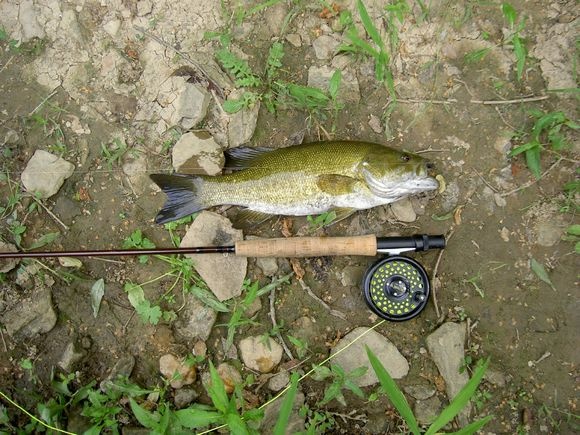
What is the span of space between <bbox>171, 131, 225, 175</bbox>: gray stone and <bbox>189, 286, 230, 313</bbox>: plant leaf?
3.27 ft

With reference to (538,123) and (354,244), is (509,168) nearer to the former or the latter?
(538,123)

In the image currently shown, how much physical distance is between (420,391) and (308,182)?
1.94m

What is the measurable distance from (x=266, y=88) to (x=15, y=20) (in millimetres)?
2344

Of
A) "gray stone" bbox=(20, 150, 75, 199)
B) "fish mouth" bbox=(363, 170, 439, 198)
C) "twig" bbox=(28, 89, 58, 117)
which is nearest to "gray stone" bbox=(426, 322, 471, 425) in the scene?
"fish mouth" bbox=(363, 170, 439, 198)

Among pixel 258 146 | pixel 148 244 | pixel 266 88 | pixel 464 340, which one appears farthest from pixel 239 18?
pixel 464 340

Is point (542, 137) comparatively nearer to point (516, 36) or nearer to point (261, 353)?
point (516, 36)

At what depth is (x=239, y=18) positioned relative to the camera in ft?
13.5

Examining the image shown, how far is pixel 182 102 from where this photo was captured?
13.3 feet

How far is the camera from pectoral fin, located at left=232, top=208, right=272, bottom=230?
12.8ft

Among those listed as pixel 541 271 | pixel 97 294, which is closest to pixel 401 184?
pixel 541 271

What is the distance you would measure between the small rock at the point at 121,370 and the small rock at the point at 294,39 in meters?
3.04

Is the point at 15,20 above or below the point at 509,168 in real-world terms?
above

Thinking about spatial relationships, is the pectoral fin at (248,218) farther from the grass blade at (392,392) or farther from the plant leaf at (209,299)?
the grass blade at (392,392)

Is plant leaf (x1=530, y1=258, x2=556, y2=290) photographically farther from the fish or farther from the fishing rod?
the fish
